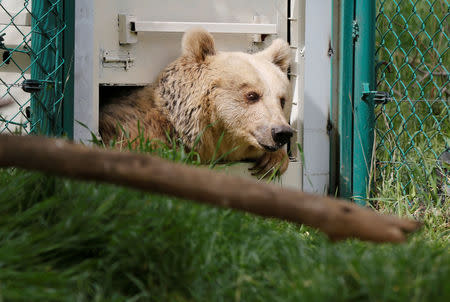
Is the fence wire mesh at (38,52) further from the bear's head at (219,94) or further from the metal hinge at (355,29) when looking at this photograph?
the metal hinge at (355,29)

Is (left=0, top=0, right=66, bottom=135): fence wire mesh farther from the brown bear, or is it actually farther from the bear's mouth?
the bear's mouth

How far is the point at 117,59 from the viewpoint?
3830 mm

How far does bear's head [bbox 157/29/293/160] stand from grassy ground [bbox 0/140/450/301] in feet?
5.58

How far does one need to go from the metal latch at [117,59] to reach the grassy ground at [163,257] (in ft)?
5.69

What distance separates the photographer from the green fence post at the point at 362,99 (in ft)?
13.0

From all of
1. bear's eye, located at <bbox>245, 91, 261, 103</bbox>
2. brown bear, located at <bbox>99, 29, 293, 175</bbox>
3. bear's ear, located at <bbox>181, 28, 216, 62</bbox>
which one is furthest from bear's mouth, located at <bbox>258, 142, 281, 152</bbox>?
bear's ear, located at <bbox>181, 28, 216, 62</bbox>

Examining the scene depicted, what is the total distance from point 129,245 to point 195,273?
22cm

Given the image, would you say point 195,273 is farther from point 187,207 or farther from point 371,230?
point 371,230

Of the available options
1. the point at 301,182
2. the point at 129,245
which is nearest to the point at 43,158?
the point at 129,245

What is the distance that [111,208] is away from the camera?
6.61ft

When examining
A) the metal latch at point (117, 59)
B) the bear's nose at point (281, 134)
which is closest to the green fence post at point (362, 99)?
the bear's nose at point (281, 134)

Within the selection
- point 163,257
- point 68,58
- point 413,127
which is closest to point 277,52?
point 68,58

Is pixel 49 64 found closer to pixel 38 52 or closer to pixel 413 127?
pixel 38 52

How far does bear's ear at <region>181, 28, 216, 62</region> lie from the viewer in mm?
3828
